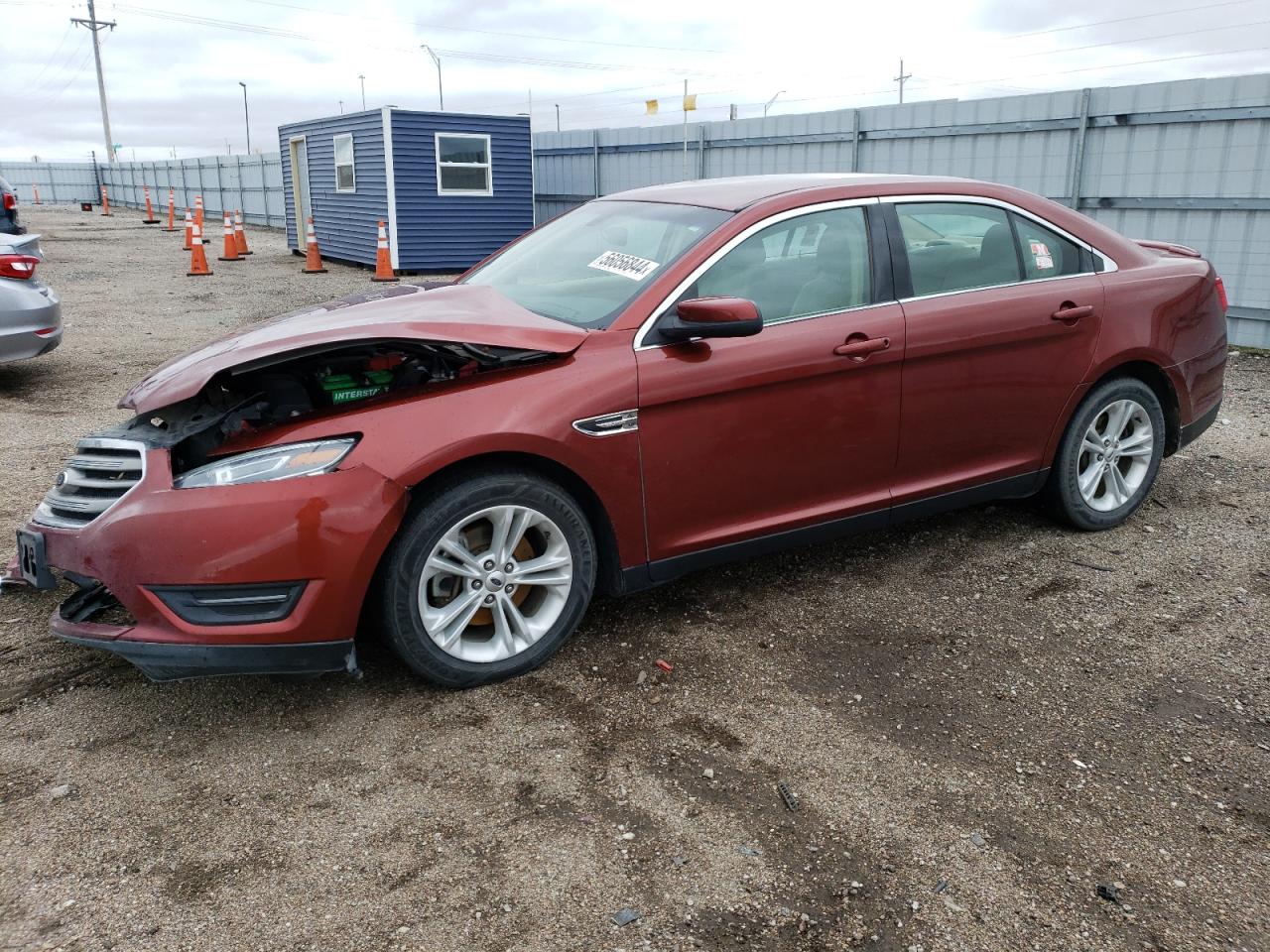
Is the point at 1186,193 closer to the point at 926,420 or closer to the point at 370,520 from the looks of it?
the point at 926,420

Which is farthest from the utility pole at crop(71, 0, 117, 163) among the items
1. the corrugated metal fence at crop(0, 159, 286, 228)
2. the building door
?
the building door

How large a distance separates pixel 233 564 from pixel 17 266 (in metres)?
6.18

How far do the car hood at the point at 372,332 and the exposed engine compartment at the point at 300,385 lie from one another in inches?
1.2

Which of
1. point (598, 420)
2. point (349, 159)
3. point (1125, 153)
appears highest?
point (349, 159)

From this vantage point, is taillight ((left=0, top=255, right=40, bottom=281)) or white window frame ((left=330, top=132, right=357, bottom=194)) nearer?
taillight ((left=0, top=255, right=40, bottom=281))

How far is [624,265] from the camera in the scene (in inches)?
151

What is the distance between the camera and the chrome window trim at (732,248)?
349cm

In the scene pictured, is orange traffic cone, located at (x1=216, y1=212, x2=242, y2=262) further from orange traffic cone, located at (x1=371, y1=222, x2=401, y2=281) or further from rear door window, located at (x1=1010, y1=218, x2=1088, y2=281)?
rear door window, located at (x1=1010, y1=218, x2=1088, y2=281)

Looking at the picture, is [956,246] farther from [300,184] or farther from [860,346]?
[300,184]

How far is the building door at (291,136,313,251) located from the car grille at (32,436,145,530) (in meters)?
18.8

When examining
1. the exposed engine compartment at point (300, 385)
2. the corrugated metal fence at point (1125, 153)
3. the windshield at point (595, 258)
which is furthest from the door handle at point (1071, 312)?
the corrugated metal fence at point (1125, 153)

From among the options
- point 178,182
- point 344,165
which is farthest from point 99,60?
point 344,165

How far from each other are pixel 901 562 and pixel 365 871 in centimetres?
280

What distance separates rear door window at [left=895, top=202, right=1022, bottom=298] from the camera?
407 cm
